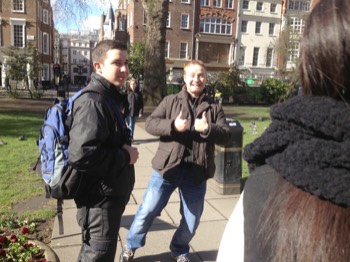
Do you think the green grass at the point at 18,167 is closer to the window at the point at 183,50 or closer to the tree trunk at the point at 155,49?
the tree trunk at the point at 155,49

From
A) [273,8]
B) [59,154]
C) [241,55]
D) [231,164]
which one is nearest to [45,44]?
[241,55]

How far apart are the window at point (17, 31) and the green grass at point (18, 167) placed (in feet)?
117

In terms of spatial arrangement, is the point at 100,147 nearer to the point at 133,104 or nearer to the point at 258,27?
the point at 133,104

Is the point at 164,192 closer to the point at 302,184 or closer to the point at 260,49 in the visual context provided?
the point at 302,184

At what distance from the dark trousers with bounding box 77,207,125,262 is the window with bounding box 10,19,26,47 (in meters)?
47.8

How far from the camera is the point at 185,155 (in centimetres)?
342

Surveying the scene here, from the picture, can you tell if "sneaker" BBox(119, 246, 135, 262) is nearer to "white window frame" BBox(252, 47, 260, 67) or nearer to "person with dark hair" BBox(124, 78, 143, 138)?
"person with dark hair" BBox(124, 78, 143, 138)

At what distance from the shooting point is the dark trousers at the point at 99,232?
106 inches

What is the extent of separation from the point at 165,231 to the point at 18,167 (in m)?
4.36

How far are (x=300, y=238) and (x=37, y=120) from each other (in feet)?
48.2

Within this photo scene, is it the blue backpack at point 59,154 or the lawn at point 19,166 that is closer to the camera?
the blue backpack at point 59,154

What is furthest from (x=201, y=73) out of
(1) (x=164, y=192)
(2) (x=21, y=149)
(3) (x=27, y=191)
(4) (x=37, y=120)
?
(4) (x=37, y=120)

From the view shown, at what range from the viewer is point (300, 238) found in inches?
37.5

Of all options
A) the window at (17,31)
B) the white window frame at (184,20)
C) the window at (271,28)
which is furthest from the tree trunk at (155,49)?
the window at (271,28)
